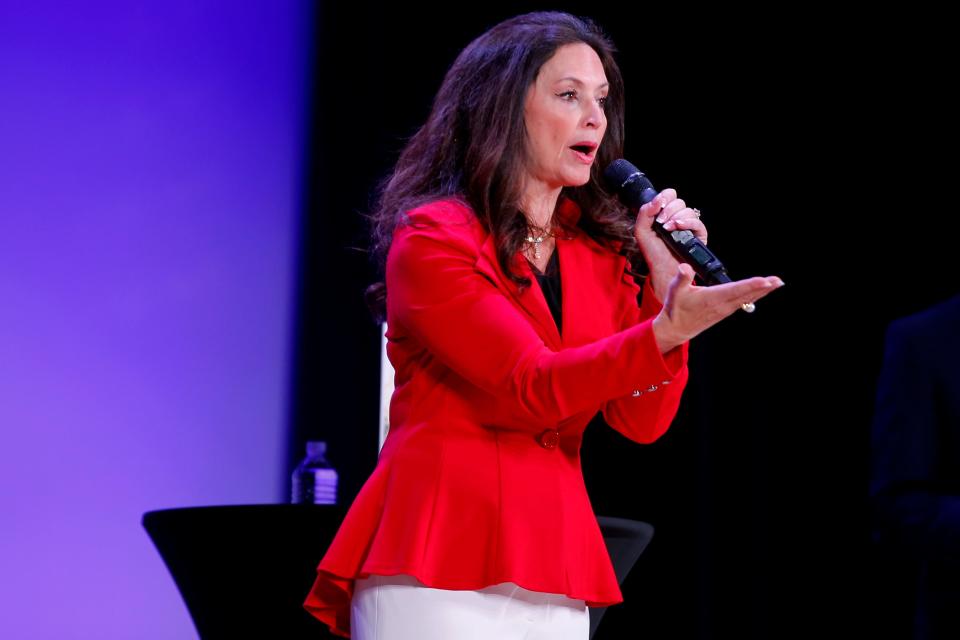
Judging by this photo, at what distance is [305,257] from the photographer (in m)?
4.19

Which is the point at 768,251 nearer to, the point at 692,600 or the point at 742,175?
the point at 742,175

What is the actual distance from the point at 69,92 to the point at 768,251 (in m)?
2.20

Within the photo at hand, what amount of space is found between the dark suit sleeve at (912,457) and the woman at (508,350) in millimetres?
464

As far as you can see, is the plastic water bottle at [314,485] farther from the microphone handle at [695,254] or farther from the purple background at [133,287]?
the microphone handle at [695,254]

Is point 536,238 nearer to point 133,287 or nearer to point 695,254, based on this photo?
point 695,254

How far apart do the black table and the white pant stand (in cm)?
99

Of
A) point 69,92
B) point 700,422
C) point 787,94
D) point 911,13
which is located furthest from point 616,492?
point 69,92

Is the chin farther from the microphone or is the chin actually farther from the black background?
the black background

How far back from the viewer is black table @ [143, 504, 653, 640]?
2.54 meters

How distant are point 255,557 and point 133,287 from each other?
1463 millimetres

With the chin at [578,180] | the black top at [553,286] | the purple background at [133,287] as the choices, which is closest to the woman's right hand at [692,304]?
the black top at [553,286]

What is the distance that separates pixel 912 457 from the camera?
1.93m

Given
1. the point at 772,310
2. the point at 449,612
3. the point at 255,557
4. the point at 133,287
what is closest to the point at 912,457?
the point at 449,612

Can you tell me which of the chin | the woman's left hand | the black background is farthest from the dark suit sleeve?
the black background
